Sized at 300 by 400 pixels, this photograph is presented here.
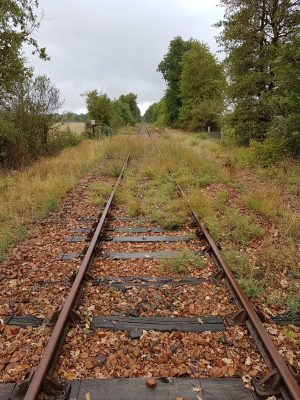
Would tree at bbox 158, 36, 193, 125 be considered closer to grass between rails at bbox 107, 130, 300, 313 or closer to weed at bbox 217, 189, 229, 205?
grass between rails at bbox 107, 130, 300, 313

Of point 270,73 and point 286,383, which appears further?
point 270,73

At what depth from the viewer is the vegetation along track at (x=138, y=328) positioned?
8.29 ft

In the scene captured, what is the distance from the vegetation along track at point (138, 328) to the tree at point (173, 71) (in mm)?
39784

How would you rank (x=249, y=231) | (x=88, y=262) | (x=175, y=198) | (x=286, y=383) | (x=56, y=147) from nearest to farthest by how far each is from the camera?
1. (x=286, y=383)
2. (x=88, y=262)
3. (x=249, y=231)
4. (x=175, y=198)
5. (x=56, y=147)

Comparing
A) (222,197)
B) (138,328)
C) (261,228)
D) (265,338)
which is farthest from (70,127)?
(265,338)

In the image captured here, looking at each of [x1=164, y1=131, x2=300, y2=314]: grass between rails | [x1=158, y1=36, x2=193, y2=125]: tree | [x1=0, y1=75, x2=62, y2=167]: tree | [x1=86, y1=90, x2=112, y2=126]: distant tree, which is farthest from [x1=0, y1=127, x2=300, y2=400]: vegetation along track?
[x1=158, y1=36, x2=193, y2=125]: tree

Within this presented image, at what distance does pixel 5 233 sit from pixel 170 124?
41.3 meters

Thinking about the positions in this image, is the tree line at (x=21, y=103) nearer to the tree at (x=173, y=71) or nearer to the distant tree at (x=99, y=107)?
the distant tree at (x=99, y=107)

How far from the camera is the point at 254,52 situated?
1427 centimetres

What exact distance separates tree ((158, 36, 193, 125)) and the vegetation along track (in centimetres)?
3978

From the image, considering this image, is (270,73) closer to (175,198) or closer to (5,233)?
(175,198)

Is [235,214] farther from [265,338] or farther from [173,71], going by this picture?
[173,71]

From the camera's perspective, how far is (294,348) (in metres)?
2.98

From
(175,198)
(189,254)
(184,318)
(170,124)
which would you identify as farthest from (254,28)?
(170,124)
